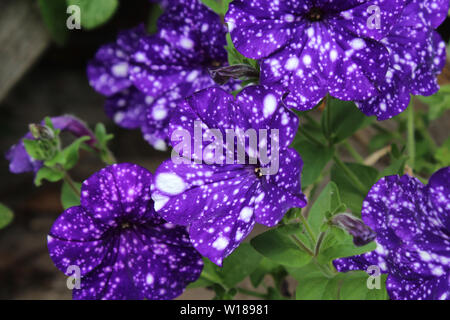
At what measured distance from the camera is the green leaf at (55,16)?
1556 mm

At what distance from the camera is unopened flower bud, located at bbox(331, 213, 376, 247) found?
0.72 meters

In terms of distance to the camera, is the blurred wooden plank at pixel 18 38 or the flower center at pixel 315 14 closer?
the flower center at pixel 315 14

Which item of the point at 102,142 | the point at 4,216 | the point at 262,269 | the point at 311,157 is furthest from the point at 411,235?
the point at 4,216

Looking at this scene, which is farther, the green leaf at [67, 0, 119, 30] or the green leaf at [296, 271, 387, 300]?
the green leaf at [67, 0, 119, 30]

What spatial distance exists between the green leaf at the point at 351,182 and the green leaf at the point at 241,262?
0.64ft

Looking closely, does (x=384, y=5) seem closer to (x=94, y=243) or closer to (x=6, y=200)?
(x=94, y=243)

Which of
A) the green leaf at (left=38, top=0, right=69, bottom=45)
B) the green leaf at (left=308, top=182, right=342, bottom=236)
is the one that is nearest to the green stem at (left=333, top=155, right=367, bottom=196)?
the green leaf at (left=308, top=182, right=342, bottom=236)

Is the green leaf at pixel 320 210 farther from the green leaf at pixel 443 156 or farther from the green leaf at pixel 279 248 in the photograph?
the green leaf at pixel 443 156

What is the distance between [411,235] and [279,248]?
206 mm

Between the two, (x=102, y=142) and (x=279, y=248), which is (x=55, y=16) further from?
(x=279, y=248)

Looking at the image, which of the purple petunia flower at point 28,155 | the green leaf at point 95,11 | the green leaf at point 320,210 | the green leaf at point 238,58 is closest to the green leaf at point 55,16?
the green leaf at point 95,11

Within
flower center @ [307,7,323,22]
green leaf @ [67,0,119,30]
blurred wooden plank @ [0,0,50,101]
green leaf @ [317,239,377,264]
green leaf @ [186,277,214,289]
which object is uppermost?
blurred wooden plank @ [0,0,50,101]

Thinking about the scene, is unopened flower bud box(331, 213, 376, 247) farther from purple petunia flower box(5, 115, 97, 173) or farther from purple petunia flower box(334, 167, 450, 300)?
purple petunia flower box(5, 115, 97, 173)

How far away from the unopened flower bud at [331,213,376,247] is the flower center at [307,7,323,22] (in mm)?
288
